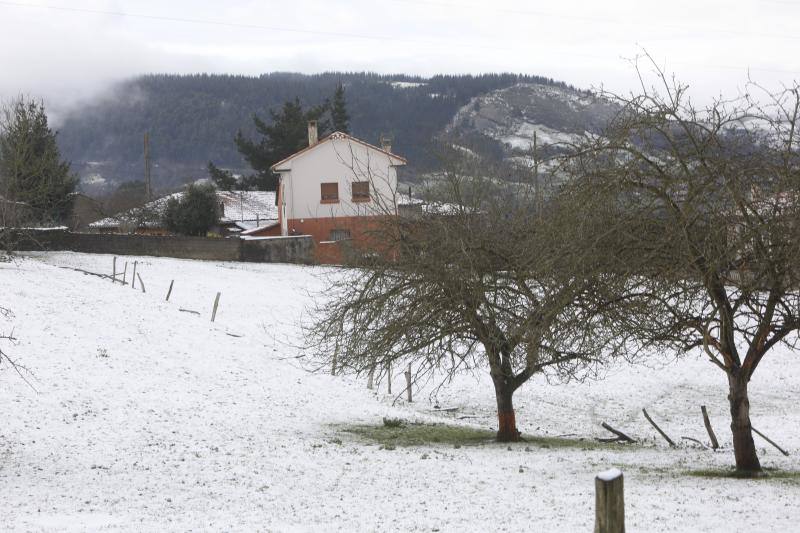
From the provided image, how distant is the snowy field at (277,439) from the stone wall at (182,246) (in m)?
13.5

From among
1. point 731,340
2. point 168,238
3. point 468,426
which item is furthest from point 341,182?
point 731,340

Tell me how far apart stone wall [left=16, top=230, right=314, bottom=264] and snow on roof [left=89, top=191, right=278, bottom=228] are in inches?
645

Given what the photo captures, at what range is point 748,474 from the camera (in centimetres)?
1502

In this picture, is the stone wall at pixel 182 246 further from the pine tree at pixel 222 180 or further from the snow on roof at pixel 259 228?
the pine tree at pixel 222 180

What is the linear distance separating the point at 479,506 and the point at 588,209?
4.43 meters

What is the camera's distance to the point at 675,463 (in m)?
17.5

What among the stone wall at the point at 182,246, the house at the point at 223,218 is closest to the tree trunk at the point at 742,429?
the stone wall at the point at 182,246

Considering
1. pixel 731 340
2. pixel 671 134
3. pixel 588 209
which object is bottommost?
pixel 731 340

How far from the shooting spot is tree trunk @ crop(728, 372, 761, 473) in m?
15.0

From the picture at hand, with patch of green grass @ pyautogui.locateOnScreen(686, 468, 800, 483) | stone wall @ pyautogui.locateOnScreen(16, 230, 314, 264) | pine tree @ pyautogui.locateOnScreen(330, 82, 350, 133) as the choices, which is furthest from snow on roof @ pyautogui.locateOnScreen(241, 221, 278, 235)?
patch of green grass @ pyautogui.locateOnScreen(686, 468, 800, 483)

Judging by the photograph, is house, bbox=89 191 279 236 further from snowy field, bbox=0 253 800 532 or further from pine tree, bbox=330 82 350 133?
snowy field, bbox=0 253 800 532

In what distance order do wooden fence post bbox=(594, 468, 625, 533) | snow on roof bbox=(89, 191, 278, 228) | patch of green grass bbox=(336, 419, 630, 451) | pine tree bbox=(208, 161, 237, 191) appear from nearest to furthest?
wooden fence post bbox=(594, 468, 625, 533)
patch of green grass bbox=(336, 419, 630, 451)
snow on roof bbox=(89, 191, 278, 228)
pine tree bbox=(208, 161, 237, 191)

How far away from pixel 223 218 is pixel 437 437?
57.0 m

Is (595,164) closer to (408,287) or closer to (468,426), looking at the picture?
(408,287)
